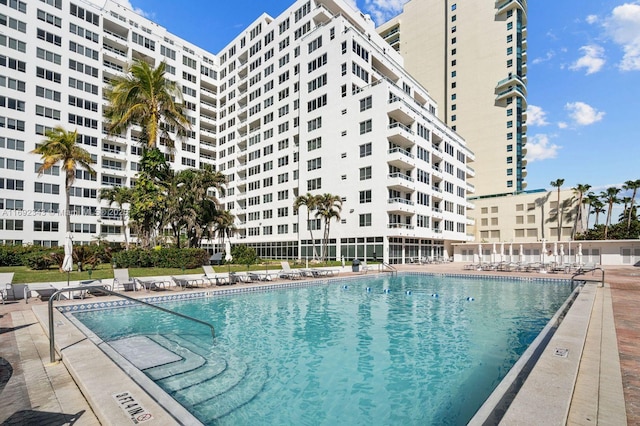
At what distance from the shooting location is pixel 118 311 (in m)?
12.9

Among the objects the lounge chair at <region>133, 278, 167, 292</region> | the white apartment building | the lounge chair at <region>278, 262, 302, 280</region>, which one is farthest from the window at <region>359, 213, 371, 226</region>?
the lounge chair at <region>133, 278, 167, 292</region>

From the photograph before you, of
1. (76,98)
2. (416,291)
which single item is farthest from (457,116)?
(76,98)

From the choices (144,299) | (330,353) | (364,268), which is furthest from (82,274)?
(364,268)

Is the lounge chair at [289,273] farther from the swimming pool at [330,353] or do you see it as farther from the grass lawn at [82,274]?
the swimming pool at [330,353]

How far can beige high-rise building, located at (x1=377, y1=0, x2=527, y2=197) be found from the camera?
63562mm

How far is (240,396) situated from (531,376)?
4.94 metres

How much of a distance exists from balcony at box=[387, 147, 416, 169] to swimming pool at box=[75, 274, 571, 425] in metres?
23.2

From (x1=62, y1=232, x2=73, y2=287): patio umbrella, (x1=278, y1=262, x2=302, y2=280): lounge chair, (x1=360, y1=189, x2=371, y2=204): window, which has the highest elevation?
(x1=360, y1=189, x2=371, y2=204): window

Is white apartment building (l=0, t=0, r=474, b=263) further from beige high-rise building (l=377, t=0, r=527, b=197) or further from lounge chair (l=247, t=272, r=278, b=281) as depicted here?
lounge chair (l=247, t=272, r=278, b=281)

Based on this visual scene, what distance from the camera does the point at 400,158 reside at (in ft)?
121

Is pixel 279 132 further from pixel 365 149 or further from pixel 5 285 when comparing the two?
pixel 5 285

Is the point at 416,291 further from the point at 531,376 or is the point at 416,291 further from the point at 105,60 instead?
the point at 105,60

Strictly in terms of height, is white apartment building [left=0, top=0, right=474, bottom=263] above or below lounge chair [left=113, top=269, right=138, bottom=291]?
above

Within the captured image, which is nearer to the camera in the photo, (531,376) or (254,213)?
(531,376)
